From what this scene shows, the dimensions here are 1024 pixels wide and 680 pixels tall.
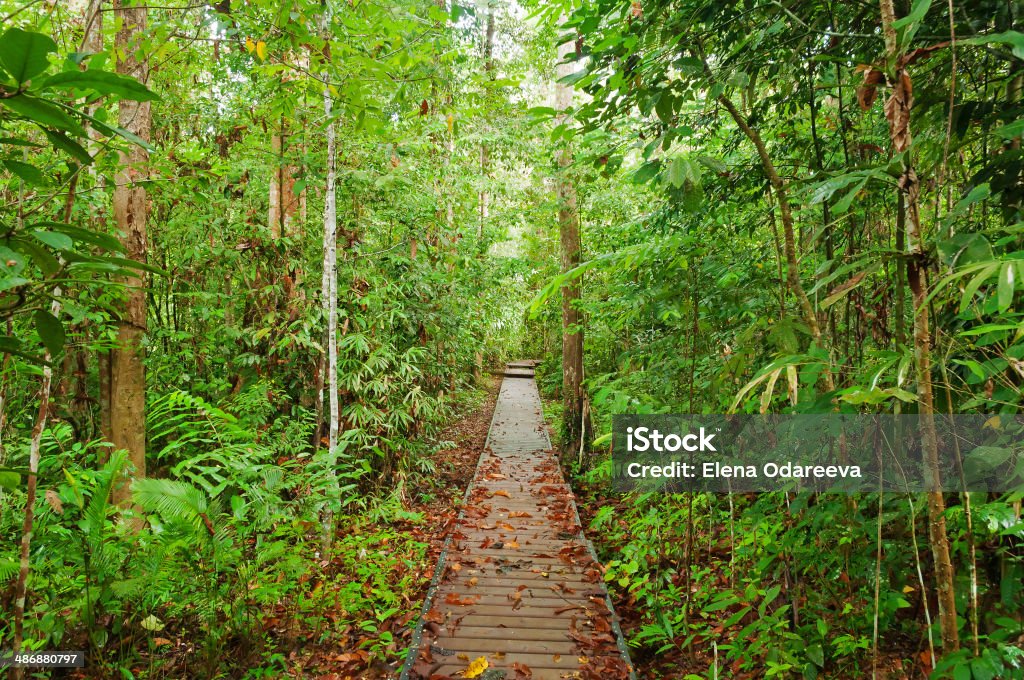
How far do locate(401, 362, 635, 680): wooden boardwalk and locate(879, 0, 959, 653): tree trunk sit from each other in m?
2.18

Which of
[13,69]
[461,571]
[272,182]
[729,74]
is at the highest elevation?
[272,182]

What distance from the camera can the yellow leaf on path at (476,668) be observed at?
128 inches

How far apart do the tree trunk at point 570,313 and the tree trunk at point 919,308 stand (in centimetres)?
608

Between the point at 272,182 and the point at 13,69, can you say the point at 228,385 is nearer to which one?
the point at 272,182

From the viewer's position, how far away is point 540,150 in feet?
30.2

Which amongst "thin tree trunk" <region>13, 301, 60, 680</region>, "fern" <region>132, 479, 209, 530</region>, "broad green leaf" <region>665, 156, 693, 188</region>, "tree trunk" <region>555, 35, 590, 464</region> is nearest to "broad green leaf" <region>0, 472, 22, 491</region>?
"thin tree trunk" <region>13, 301, 60, 680</region>

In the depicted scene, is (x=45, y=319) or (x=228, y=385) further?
(x=228, y=385)

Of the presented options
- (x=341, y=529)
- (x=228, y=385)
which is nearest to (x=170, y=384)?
(x=228, y=385)

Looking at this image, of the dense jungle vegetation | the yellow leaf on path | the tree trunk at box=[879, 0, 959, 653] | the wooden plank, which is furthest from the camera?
the wooden plank

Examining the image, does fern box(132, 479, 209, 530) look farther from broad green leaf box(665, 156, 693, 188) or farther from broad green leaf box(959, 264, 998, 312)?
broad green leaf box(959, 264, 998, 312)

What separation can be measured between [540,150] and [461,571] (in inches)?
276

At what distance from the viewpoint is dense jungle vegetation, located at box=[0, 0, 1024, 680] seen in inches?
63.3

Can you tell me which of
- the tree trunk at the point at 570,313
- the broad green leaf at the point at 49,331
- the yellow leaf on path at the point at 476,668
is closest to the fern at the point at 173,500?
the yellow leaf on path at the point at 476,668

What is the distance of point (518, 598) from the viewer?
4.20 meters
